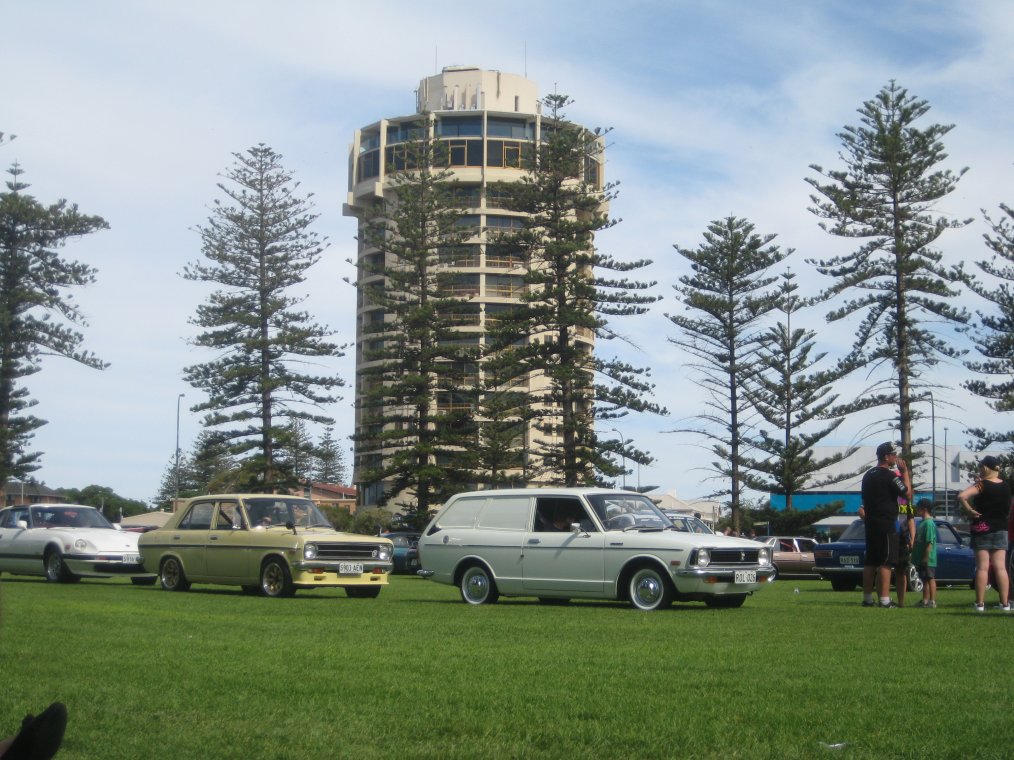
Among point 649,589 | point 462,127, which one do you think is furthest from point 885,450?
point 462,127

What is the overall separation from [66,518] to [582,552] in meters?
12.3

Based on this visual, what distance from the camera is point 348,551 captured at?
2014 centimetres

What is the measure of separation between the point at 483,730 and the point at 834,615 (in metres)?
8.84

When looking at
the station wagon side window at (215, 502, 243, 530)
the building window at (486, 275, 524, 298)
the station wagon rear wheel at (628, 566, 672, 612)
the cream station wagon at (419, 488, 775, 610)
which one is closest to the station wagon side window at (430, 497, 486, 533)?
the cream station wagon at (419, 488, 775, 610)

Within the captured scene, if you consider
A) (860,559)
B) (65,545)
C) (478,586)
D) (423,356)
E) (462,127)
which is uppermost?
(462,127)

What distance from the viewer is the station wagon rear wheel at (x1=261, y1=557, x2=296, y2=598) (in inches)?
776

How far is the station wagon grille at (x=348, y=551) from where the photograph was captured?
19.8m

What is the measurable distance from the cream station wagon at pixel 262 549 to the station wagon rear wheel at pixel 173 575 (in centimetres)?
2

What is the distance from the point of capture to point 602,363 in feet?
186

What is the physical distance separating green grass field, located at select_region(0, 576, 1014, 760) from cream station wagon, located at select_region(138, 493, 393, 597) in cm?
650

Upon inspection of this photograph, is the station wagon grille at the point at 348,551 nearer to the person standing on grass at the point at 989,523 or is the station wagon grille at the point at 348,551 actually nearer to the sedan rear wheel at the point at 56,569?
the sedan rear wheel at the point at 56,569

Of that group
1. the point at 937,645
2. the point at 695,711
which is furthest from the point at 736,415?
the point at 695,711

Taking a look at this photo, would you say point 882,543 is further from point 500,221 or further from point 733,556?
point 500,221

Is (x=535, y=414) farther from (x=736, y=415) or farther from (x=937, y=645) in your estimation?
(x=937, y=645)
